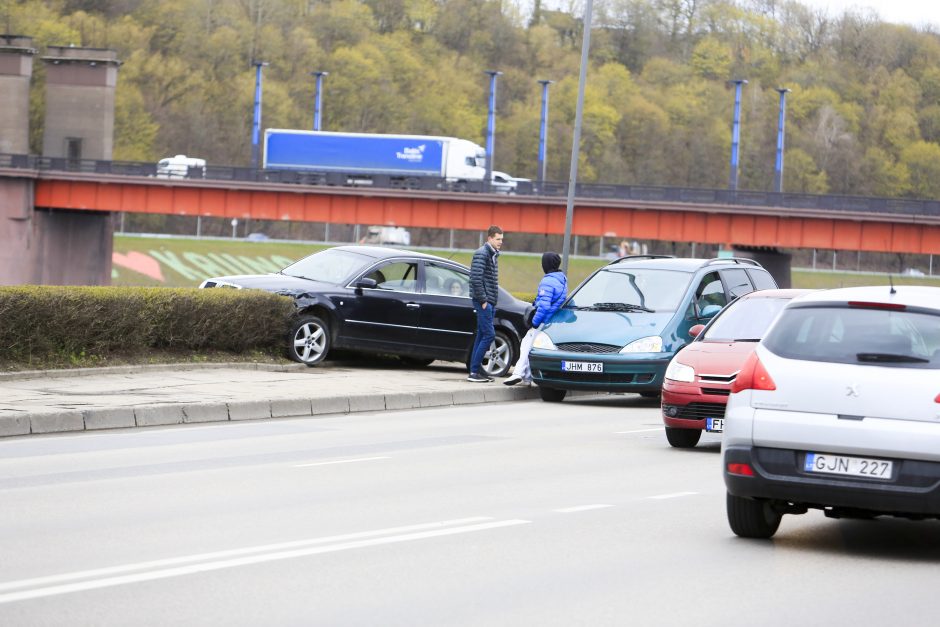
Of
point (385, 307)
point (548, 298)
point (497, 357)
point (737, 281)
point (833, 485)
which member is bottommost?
point (497, 357)

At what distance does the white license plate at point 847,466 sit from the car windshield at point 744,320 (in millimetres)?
6825

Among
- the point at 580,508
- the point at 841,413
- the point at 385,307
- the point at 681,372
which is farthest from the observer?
the point at 385,307

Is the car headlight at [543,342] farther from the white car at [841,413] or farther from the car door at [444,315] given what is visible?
the white car at [841,413]

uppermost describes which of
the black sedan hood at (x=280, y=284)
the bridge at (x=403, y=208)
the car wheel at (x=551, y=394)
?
the bridge at (x=403, y=208)

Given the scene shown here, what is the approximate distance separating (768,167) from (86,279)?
255 ft

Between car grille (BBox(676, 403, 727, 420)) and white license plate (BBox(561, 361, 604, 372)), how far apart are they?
3.79m

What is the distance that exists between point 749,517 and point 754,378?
883 mm

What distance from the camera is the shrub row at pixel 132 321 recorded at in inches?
704

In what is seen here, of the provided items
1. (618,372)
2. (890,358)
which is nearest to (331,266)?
(618,372)

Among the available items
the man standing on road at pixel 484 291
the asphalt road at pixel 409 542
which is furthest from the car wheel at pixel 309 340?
the asphalt road at pixel 409 542

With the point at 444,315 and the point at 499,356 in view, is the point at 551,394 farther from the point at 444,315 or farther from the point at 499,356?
the point at 444,315

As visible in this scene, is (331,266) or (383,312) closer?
(383,312)

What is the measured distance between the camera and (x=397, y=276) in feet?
72.9

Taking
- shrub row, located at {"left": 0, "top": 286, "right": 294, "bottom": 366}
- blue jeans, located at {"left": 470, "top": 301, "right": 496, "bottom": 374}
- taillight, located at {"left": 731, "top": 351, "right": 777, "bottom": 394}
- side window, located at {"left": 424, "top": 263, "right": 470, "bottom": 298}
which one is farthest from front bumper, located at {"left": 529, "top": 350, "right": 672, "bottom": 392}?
taillight, located at {"left": 731, "top": 351, "right": 777, "bottom": 394}
